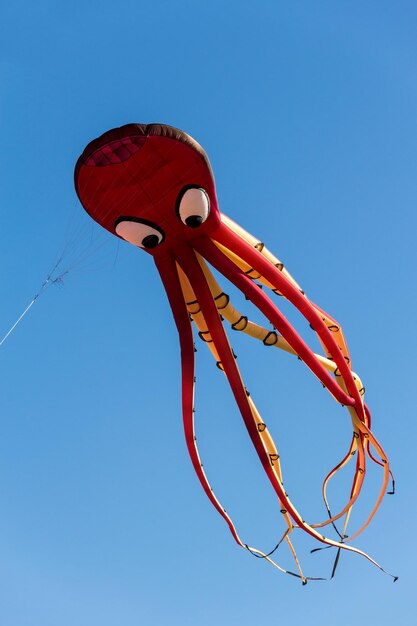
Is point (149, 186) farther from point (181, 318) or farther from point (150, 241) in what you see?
point (181, 318)

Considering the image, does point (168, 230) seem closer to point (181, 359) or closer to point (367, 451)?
point (181, 359)

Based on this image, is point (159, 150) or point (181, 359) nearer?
point (159, 150)

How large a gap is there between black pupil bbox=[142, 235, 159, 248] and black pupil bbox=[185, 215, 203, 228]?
1023 millimetres

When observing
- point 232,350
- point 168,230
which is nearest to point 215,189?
point 168,230

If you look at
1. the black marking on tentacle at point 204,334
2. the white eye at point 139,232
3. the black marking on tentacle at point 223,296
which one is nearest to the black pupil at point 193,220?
the white eye at point 139,232

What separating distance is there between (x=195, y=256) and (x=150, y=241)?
1.35m

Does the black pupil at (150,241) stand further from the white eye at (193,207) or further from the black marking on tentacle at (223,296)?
the black marking on tentacle at (223,296)

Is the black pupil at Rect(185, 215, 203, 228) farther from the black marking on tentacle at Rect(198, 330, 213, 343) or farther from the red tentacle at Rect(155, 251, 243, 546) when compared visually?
the black marking on tentacle at Rect(198, 330, 213, 343)

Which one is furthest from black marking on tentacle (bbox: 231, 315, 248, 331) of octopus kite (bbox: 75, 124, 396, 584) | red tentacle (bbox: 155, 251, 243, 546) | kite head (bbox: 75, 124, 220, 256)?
kite head (bbox: 75, 124, 220, 256)

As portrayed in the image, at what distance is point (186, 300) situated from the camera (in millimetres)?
19219

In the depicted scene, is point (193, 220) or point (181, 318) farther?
point (181, 318)

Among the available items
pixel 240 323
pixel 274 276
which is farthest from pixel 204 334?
pixel 274 276

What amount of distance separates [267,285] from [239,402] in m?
3.98

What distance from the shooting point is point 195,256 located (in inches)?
728
